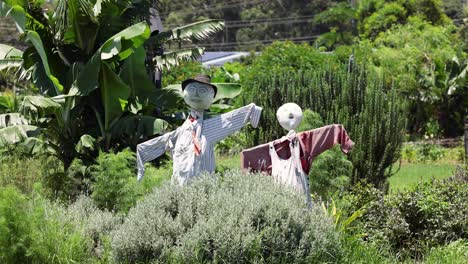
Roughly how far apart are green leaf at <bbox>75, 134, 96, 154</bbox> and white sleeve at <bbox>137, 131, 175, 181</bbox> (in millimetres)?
3853

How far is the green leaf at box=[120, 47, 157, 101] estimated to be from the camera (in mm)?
12922

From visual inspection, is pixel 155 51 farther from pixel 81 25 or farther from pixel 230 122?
pixel 230 122

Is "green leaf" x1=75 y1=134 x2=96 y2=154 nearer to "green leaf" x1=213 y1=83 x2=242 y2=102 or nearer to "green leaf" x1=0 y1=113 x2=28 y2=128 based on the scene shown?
"green leaf" x1=0 y1=113 x2=28 y2=128

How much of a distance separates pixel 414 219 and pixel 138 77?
19.8 ft

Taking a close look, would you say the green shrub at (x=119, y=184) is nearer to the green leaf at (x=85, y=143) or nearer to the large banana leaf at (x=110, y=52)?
the green leaf at (x=85, y=143)

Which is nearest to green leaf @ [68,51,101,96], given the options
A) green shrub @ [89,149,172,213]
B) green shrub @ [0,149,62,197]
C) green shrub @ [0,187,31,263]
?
green shrub @ [0,149,62,197]

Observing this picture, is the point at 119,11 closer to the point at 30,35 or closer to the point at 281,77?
the point at 30,35

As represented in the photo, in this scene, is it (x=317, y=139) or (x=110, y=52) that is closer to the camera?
(x=317, y=139)

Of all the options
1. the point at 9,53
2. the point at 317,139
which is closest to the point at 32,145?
the point at 9,53

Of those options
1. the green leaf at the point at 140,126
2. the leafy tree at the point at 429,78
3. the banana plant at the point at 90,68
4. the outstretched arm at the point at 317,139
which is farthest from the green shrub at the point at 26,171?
the leafy tree at the point at 429,78

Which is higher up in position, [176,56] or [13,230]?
[176,56]

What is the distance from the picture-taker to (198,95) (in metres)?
8.09

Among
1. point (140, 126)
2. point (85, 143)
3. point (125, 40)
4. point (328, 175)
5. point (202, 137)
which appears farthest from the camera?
point (140, 126)

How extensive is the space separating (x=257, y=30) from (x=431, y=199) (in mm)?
49831
